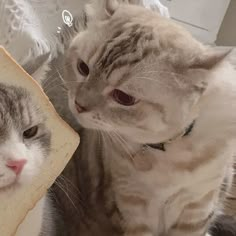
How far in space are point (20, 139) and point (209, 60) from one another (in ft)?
1.16

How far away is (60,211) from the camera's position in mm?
1131

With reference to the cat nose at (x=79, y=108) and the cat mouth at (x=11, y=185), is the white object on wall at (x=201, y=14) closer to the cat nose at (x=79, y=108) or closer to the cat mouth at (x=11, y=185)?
the cat nose at (x=79, y=108)

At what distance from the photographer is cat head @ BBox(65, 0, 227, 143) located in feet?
2.97

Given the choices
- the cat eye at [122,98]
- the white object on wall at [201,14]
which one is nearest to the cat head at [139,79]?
the cat eye at [122,98]

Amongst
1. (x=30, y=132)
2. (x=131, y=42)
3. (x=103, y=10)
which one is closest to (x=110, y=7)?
(x=103, y=10)

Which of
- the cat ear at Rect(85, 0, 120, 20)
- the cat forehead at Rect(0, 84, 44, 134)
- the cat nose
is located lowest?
the cat nose

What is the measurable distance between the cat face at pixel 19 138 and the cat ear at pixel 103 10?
335 millimetres

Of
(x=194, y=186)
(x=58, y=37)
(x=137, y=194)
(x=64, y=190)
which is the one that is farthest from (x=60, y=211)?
(x=58, y=37)

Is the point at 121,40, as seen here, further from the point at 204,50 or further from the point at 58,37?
the point at 58,37

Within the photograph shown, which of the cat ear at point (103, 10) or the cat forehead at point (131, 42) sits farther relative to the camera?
the cat ear at point (103, 10)

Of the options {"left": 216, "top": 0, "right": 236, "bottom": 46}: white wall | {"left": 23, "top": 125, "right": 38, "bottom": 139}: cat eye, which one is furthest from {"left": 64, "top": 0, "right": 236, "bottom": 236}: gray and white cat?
{"left": 216, "top": 0, "right": 236, "bottom": 46}: white wall

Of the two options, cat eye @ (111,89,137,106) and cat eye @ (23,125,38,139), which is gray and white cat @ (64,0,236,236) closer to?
cat eye @ (111,89,137,106)

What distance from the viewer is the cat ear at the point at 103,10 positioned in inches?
40.8

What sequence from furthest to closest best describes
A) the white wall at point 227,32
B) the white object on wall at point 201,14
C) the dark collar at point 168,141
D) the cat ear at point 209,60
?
1. the white wall at point 227,32
2. the white object on wall at point 201,14
3. the dark collar at point 168,141
4. the cat ear at point 209,60
